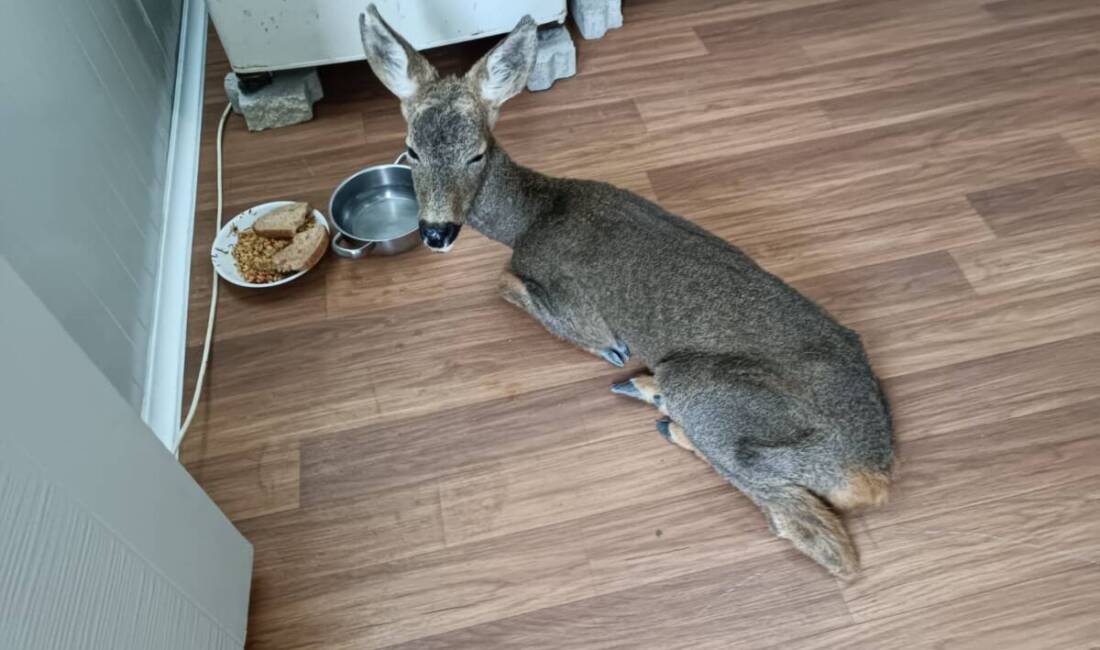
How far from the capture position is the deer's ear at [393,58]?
1763 millimetres

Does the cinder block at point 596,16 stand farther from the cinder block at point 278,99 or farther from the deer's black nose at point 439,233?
the deer's black nose at point 439,233

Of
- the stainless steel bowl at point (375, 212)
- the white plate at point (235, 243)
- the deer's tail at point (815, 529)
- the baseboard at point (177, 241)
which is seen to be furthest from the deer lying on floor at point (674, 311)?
the baseboard at point (177, 241)

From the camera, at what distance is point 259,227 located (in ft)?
7.02

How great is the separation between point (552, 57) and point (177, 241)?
1303mm

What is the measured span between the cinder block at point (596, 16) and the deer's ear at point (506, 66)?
1020 millimetres

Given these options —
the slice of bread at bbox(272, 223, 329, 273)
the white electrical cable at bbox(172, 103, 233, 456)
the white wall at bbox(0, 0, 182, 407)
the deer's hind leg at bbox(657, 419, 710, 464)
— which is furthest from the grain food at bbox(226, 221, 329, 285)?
the deer's hind leg at bbox(657, 419, 710, 464)

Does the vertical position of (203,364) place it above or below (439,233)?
below

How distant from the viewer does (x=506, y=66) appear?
1817 mm

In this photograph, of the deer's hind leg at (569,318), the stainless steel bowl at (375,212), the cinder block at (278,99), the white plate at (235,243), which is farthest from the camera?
the cinder block at (278,99)

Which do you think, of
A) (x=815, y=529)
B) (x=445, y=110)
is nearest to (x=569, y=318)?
(x=445, y=110)

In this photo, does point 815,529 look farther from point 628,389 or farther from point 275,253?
point 275,253

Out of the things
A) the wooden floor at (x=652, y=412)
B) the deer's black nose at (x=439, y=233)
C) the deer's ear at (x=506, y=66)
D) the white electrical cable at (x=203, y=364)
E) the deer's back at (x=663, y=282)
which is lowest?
the wooden floor at (x=652, y=412)

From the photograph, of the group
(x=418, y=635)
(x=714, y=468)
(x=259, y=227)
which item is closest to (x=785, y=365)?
(x=714, y=468)

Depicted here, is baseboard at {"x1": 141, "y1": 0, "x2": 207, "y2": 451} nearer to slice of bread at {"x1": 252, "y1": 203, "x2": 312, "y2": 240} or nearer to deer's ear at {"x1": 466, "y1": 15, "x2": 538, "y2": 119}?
slice of bread at {"x1": 252, "y1": 203, "x2": 312, "y2": 240}
